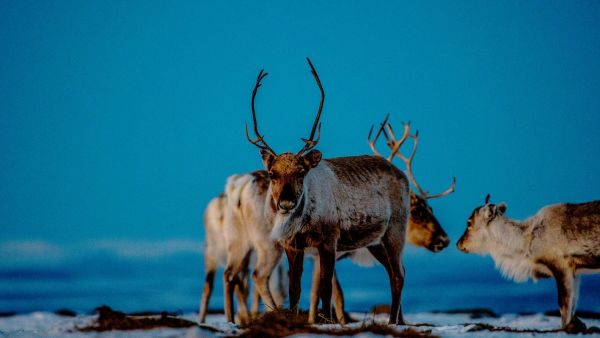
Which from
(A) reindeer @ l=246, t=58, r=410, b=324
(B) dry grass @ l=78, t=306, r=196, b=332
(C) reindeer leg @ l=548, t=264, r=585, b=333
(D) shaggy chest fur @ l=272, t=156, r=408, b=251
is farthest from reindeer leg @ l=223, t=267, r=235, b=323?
(C) reindeer leg @ l=548, t=264, r=585, b=333

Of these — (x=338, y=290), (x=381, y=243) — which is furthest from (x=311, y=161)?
(x=338, y=290)

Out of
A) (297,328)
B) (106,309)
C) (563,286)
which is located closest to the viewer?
(297,328)

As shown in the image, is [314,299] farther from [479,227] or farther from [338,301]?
[479,227]

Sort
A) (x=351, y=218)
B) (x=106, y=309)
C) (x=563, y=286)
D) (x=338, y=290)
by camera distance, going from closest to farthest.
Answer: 1. (x=106, y=309)
2. (x=351, y=218)
3. (x=563, y=286)
4. (x=338, y=290)

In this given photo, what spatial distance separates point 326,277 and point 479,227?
5438 millimetres

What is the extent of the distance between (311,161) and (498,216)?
17.8ft

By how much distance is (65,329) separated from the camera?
23.2 feet

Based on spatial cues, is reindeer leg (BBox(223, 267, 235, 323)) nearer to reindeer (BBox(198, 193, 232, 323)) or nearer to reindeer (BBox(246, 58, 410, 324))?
reindeer (BBox(198, 193, 232, 323))

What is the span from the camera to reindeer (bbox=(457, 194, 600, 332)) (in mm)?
11055

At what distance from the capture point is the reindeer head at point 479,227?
41.9 feet

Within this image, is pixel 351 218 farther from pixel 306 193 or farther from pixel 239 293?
pixel 239 293

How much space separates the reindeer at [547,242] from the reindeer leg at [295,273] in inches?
175

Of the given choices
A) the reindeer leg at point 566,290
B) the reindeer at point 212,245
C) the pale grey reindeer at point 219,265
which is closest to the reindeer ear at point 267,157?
the pale grey reindeer at point 219,265

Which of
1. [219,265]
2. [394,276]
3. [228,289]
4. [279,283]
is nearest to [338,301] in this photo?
[279,283]
